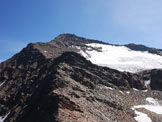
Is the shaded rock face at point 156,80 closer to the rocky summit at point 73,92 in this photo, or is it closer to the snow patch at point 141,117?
the rocky summit at point 73,92

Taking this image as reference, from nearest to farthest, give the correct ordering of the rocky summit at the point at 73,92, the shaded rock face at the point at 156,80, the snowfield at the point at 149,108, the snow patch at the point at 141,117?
the rocky summit at the point at 73,92
the snow patch at the point at 141,117
the snowfield at the point at 149,108
the shaded rock face at the point at 156,80

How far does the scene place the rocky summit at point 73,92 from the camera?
27.8 metres

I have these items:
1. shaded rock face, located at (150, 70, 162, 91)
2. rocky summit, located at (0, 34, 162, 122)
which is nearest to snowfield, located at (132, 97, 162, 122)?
rocky summit, located at (0, 34, 162, 122)

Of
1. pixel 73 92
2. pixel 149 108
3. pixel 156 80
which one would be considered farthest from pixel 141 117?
pixel 156 80

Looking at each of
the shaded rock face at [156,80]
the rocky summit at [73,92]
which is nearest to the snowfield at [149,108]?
the rocky summit at [73,92]

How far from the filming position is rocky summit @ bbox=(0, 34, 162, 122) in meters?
27.8

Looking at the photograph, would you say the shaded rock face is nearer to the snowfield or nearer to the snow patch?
the snowfield

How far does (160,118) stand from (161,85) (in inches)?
1098

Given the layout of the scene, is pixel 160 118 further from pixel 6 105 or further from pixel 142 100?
pixel 6 105

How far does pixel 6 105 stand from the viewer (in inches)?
1982

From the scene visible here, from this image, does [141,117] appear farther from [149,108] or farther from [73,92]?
[73,92]

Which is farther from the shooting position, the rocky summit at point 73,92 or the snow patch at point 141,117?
the snow patch at point 141,117

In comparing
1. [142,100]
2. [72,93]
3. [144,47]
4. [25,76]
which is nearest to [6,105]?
[25,76]

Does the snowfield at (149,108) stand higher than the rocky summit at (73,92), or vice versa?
the rocky summit at (73,92)
